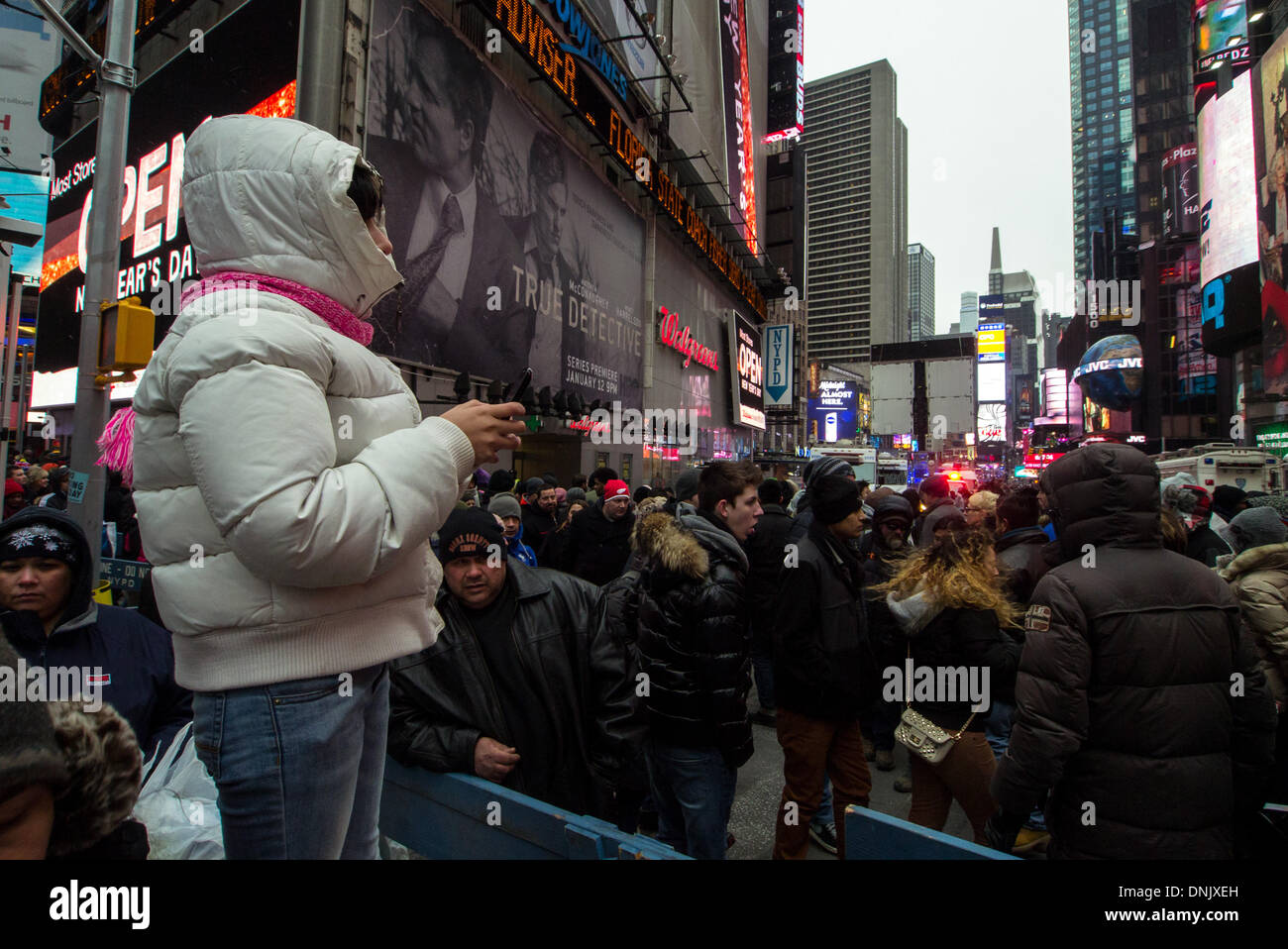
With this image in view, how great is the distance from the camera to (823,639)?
3.55 m

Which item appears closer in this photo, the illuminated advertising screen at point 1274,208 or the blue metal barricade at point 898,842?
the blue metal barricade at point 898,842

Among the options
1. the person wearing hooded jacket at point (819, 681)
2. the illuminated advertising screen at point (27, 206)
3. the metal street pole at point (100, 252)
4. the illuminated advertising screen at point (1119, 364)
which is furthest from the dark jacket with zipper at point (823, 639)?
the illuminated advertising screen at point (1119, 364)

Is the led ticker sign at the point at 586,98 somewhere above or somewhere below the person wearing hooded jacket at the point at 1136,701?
above

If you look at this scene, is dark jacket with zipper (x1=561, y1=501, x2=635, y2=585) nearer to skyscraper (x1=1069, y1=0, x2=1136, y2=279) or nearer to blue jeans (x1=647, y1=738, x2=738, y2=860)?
blue jeans (x1=647, y1=738, x2=738, y2=860)

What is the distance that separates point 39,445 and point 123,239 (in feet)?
30.7

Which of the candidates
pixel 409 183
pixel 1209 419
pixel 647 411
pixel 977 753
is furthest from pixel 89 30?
pixel 1209 419

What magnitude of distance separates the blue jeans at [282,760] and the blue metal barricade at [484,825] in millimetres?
772

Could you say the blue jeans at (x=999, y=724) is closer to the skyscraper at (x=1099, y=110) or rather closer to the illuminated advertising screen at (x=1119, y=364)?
the illuminated advertising screen at (x=1119, y=364)

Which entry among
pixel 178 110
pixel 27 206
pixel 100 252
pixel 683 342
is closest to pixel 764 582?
pixel 100 252

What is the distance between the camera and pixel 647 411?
22.8 m

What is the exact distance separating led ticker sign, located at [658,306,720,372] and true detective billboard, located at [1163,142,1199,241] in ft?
175

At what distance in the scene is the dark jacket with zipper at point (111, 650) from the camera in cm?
247

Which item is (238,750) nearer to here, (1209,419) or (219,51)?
(219,51)

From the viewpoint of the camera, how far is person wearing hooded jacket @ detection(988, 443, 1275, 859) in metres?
2.15
